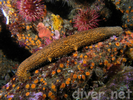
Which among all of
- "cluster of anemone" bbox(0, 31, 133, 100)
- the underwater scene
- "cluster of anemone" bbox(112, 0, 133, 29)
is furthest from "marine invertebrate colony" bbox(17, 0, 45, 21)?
"cluster of anemone" bbox(112, 0, 133, 29)

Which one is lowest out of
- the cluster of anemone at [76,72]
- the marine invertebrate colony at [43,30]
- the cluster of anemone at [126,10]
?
the cluster of anemone at [76,72]

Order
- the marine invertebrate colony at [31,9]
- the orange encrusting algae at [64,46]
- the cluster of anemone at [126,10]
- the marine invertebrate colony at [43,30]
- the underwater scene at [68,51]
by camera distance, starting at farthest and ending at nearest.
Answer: the marine invertebrate colony at [43,30] → the marine invertebrate colony at [31,9] → the cluster of anemone at [126,10] → the orange encrusting algae at [64,46] → the underwater scene at [68,51]

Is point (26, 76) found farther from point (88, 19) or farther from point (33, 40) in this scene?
point (88, 19)

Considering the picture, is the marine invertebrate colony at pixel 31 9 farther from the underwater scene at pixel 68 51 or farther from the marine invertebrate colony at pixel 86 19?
the marine invertebrate colony at pixel 86 19

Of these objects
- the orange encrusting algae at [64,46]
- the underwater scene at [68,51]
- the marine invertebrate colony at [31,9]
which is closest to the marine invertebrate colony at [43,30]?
the underwater scene at [68,51]

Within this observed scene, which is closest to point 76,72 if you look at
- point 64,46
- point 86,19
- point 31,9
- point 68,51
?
point 68,51

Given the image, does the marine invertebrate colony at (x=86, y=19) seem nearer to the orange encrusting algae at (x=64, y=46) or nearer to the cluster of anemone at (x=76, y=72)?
the orange encrusting algae at (x=64, y=46)

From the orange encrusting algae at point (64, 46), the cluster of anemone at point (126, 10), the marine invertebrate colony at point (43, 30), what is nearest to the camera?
the orange encrusting algae at point (64, 46)

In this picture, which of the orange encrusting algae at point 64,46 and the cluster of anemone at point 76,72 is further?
the orange encrusting algae at point 64,46

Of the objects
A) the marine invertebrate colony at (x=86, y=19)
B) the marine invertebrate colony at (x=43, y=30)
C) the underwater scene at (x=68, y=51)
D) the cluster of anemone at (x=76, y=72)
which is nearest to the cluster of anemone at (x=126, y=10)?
the underwater scene at (x=68, y=51)

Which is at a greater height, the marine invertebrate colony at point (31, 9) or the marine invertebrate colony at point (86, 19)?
the marine invertebrate colony at point (31, 9)
